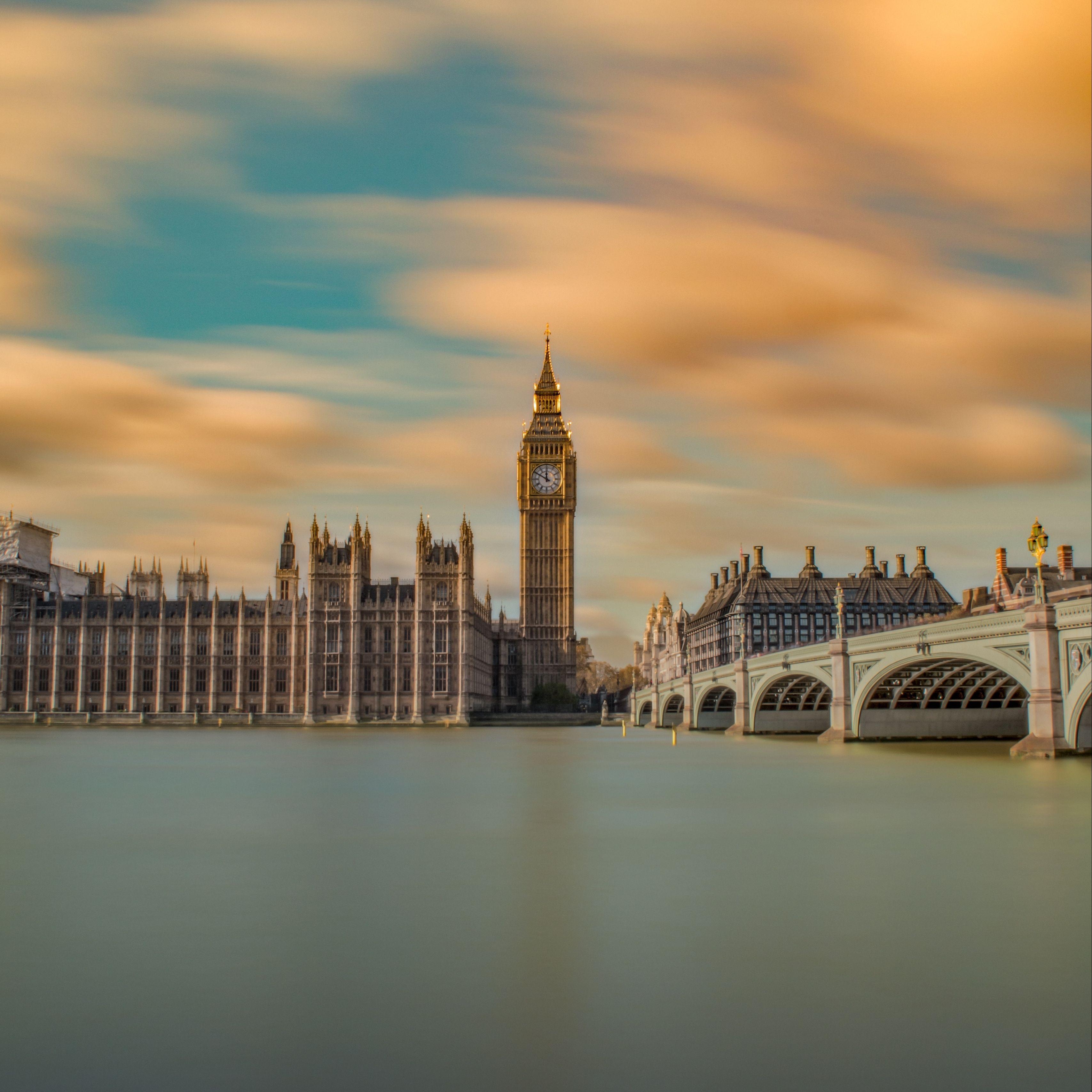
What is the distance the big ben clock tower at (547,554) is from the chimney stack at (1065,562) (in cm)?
6173

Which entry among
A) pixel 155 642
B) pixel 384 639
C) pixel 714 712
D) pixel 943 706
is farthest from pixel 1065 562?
pixel 155 642

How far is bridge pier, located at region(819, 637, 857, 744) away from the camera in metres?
59.2

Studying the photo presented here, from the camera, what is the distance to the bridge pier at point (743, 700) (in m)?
80.4

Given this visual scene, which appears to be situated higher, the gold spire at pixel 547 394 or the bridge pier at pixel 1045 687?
the gold spire at pixel 547 394

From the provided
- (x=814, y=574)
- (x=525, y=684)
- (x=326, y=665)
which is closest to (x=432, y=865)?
(x=326, y=665)

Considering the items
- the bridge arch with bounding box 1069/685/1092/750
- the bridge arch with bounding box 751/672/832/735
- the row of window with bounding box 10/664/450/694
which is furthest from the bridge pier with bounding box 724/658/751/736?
the row of window with bounding box 10/664/450/694

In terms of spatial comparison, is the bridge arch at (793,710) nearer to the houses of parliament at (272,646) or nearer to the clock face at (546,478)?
the houses of parliament at (272,646)

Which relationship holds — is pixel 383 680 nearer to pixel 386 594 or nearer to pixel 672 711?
pixel 386 594

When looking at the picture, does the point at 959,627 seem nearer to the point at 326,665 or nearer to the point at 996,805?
the point at 996,805

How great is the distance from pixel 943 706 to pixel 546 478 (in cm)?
9513

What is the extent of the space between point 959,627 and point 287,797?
2585 cm

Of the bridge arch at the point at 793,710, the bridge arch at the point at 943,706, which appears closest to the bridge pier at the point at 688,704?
the bridge arch at the point at 793,710

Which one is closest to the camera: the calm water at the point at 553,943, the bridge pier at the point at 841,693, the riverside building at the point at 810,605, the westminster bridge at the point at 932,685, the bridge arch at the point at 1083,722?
the calm water at the point at 553,943

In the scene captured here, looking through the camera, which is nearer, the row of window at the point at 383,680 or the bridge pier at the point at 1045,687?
the bridge pier at the point at 1045,687
